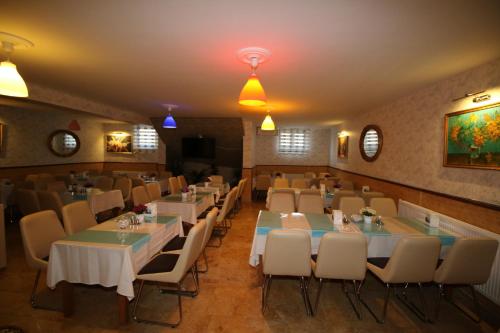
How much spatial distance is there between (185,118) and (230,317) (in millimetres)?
6446

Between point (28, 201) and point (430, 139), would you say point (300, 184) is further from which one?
point (28, 201)

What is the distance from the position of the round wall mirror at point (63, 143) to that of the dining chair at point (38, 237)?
6203 mm

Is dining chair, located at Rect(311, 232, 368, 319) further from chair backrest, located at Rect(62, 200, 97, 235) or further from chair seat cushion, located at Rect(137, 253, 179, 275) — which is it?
chair backrest, located at Rect(62, 200, 97, 235)

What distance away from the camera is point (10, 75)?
2.30 meters

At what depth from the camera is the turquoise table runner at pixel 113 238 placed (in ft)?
7.48

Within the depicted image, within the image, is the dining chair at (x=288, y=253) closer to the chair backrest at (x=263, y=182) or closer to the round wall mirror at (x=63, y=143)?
the chair backrest at (x=263, y=182)

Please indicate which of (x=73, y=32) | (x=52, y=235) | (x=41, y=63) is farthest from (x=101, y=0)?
(x=52, y=235)

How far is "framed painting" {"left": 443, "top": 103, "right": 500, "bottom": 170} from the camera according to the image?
104 inches

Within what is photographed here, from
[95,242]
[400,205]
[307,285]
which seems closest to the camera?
[95,242]

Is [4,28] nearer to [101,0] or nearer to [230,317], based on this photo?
[101,0]

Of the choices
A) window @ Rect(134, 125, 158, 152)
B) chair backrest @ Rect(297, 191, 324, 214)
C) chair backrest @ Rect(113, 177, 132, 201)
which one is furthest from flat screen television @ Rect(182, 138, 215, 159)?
chair backrest @ Rect(297, 191, 324, 214)

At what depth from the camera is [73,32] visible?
7.49 ft

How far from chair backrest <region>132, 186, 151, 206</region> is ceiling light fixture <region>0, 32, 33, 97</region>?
2.44 meters

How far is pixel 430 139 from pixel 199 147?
689cm
